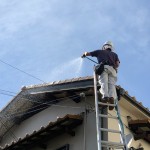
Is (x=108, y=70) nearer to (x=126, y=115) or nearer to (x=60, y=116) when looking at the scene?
(x=126, y=115)

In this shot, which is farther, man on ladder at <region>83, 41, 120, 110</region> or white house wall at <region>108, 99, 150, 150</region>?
white house wall at <region>108, 99, 150, 150</region>

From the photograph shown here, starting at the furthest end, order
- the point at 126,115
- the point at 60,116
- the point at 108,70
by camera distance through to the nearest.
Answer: the point at 60,116, the point at 126,115, the point at 108,70

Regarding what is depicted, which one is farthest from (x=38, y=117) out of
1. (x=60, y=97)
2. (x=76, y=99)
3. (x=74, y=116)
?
(x=74, y=116)

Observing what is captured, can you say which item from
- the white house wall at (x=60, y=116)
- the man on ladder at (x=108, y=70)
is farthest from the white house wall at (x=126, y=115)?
the man on ladder at (x=108, y=70)

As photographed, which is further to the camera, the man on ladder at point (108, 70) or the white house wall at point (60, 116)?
the white house wall at point (60, 116)

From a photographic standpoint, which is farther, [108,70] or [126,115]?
[126,115]

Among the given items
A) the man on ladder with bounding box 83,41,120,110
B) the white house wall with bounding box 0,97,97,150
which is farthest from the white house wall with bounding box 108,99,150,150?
the man on ladder with bounding box 83,41,120,110

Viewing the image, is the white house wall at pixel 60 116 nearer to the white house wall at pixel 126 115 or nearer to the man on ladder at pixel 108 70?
the white house wall at pixel 126 115

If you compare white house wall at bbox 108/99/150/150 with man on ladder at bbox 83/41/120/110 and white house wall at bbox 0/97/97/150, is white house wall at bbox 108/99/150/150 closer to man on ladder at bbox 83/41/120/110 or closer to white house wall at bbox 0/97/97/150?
white house wall at bbox 0/97/97/150

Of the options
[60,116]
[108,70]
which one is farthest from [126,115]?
[108,70]

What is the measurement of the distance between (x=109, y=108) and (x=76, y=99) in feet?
5.58

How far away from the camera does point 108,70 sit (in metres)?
8.70

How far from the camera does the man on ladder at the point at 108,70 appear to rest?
8.30 metres

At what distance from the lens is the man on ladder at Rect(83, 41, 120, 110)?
8297 millimetres
